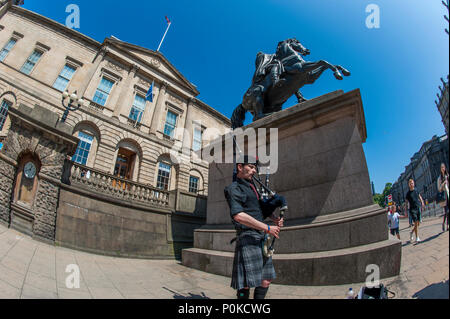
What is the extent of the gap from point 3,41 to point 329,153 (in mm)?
28538

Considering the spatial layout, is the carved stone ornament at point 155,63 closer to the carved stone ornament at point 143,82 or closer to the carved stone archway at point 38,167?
the carved stone ornament at point 143,82

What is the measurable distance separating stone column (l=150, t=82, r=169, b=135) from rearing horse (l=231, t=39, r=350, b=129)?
18072 millimetres

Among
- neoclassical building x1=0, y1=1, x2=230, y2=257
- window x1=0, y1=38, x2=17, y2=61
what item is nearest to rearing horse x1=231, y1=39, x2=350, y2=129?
neoclassical building x1=0, y1=1, x2=230, y2=257

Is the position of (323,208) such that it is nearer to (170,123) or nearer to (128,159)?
(128,159)

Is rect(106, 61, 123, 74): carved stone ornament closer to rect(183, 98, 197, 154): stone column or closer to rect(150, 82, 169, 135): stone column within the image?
rect(150, 82, 169, 135): stone column

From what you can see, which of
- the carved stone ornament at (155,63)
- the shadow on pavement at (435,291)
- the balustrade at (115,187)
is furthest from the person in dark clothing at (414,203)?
the carved stone ornament at (155,63)

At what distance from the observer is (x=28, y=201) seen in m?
6.70

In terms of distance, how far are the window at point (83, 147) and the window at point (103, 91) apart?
13.6ft

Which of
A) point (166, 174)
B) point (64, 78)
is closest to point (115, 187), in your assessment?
point (166, 174)

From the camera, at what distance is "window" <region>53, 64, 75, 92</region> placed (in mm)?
19172

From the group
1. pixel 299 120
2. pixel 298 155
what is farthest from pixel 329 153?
pixel 299 120

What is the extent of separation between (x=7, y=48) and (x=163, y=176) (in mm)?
18318

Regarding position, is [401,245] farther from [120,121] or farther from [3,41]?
[3,41]

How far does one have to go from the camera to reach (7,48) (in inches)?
719
